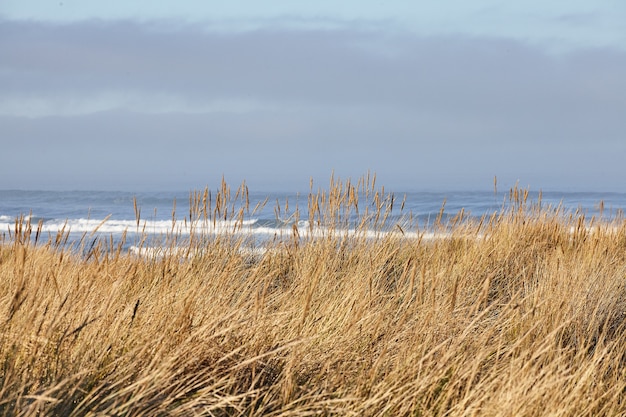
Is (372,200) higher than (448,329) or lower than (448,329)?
higher

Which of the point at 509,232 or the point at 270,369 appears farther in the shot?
the point at 509,232

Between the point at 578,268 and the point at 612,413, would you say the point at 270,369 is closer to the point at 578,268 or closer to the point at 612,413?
the point at 612,413

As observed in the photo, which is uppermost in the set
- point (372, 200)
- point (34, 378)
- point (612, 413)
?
point (372, 200)

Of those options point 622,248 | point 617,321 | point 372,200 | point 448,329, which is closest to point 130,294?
point 448,329

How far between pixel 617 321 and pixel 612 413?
160 cm

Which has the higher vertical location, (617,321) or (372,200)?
(372,200)

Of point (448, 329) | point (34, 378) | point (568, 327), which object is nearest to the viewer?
point (34, 378)

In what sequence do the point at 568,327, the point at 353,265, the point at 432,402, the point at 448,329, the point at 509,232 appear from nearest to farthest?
the point at 432,402, the point at 448,329, the point at 568,327, the point at 353,265, the point at 509,232

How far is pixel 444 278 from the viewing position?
3811mm

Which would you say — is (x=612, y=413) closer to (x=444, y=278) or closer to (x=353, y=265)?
(x=444, y=278)

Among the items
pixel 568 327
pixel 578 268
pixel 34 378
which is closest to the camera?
pixel 34 378

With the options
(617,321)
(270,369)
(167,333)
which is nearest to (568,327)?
(617,321)

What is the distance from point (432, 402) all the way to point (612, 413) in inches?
25.5

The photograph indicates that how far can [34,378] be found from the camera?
80.4 inches
